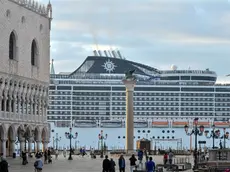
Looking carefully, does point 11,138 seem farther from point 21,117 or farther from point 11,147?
point 21,117

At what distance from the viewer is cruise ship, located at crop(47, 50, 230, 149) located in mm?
111094

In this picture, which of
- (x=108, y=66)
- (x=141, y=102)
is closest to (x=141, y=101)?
(x=141, y=102)

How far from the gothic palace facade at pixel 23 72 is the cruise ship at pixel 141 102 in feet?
122

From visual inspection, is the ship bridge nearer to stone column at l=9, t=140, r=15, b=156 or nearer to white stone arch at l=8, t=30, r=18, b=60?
stone column at l=9, t=140, r=15, b=156

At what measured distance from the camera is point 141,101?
114m

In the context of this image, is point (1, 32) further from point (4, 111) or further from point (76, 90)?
point (76, 90)

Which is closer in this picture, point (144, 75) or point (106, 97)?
point (106, 97)

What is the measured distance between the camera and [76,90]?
114500mm

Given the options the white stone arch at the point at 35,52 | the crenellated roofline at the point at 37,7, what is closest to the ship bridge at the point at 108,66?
the crenellated roofline at the point at 37,7

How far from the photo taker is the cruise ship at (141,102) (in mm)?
111094

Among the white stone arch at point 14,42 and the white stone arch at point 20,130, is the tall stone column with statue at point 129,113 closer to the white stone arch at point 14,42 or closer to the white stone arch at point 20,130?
the white stone arch at point 20,130

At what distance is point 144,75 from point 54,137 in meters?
19.2

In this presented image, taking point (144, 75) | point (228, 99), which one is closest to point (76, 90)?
point (144, 75)

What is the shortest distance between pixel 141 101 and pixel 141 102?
5.6 inches
